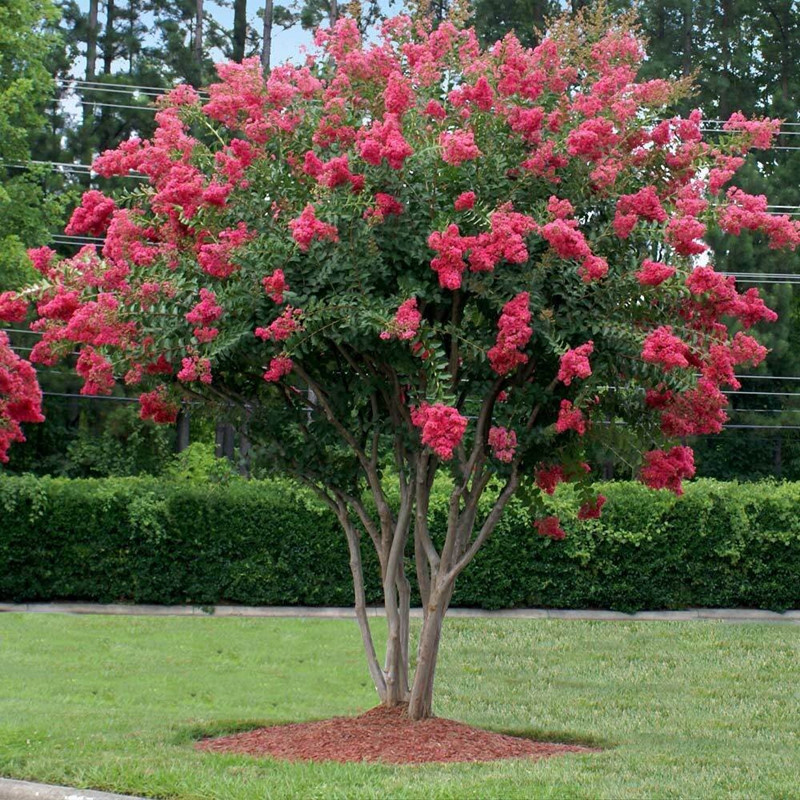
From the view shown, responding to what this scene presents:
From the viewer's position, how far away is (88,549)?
648 inches

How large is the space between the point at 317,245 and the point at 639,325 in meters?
1.92

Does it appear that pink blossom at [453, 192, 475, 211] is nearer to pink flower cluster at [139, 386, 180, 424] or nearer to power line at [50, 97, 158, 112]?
pink flower cluster at [139, 386, 180, 424]

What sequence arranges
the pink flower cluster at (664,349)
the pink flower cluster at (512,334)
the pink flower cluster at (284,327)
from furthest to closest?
the pink flower cluster at (284,327) → the pink flower cluster at (512,334) → the pink flower cluster at (664,349)

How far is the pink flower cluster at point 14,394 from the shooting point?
417 inches

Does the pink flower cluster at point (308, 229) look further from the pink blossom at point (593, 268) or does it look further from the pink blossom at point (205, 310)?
the pink blossom at point (593, 268)

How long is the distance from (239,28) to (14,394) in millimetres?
21210

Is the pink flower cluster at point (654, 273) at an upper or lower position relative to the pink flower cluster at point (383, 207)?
lower

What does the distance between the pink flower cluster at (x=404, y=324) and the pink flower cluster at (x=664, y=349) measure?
1.19m

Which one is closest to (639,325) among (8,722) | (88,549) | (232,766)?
(232,766)

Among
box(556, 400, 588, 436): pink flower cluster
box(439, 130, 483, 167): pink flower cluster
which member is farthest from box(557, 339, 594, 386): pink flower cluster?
box(439, 130, 483, 167): pink flower cluster

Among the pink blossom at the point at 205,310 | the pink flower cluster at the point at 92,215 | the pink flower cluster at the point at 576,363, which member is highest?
the pink flower cluster at the point at 92,215

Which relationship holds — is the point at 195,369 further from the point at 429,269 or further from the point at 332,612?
the point at 332,612

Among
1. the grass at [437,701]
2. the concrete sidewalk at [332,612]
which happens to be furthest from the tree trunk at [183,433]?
the grass at [437,701]

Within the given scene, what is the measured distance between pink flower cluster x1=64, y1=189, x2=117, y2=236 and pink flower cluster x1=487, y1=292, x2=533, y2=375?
2647 millimetres
